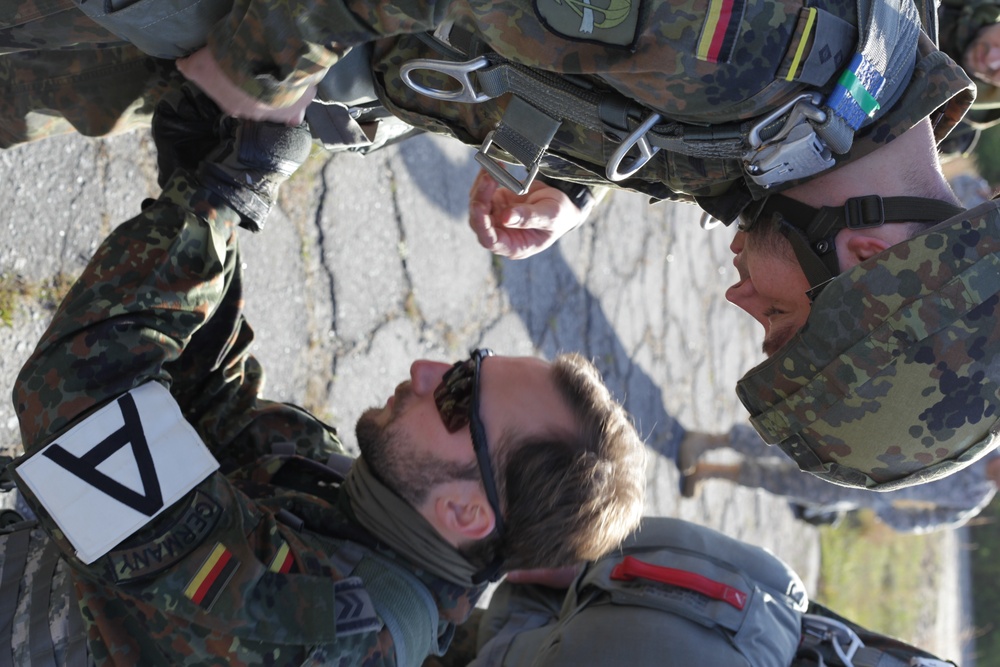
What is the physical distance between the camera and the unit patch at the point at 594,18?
3.84 ft

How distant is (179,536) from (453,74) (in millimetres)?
841

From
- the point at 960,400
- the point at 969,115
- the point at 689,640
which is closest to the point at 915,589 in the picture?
the point at 969,115

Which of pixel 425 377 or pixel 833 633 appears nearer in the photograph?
pixel 425 377

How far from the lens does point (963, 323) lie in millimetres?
1369

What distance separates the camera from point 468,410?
176cm

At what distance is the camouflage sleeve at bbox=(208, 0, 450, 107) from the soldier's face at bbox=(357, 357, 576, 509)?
28.0 inches

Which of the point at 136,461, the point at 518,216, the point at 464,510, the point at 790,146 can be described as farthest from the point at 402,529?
the point at 790,146

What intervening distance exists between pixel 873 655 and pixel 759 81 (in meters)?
1.65

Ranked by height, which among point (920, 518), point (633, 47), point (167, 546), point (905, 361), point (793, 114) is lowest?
point (920, 518)

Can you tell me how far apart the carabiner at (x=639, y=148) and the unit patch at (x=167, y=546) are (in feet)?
2.76

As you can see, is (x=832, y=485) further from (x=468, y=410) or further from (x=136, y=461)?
(x=136, y=461)

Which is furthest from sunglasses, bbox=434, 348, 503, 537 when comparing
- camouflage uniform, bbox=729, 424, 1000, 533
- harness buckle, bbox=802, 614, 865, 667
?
camouflage uniform, bbox=729, 424, 1000, 533

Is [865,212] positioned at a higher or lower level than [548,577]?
higher

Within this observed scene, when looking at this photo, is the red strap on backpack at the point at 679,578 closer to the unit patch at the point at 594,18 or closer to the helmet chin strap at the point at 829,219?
the helmet chin strap at the point at 829,219
